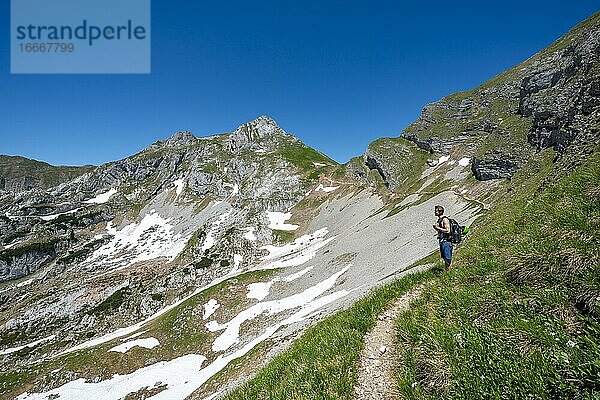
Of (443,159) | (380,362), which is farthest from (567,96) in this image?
(380,362)

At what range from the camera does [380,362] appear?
6.93 meters

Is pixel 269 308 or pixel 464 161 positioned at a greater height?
pixel 464 161

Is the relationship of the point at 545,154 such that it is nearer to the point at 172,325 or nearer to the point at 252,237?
the point at 172,325

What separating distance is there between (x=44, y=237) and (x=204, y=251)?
127963mm

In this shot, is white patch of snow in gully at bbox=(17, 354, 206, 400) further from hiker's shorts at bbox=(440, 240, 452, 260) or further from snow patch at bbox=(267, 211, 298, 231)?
snow patch at bbox=(267, 211, 298, 231)

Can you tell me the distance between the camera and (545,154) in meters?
52.3

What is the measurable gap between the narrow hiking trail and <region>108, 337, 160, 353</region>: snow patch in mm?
69727

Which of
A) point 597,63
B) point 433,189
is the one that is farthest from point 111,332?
point 597,63

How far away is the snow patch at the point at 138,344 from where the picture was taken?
65.2 metres

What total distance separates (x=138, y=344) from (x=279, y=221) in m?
79.2

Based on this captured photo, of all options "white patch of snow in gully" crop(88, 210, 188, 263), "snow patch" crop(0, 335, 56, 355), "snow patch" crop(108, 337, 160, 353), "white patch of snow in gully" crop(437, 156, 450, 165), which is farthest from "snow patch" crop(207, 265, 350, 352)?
"white patch of snow in gully" crop(88, 210, 188, 263)

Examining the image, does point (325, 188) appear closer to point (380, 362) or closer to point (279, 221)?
point (279, 221)

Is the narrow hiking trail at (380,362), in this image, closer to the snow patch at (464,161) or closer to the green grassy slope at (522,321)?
the green grassy slope at (522,321)

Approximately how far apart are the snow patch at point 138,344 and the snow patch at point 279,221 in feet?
224
